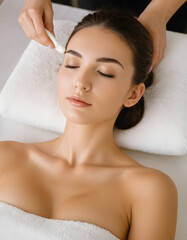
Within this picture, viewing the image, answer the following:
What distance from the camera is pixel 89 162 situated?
4.23ft

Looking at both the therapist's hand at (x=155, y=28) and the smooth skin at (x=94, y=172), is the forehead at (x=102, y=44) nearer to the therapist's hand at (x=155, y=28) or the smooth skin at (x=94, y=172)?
the smooth skin at (x=94, y=172)

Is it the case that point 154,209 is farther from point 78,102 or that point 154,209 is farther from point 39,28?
point 39,28

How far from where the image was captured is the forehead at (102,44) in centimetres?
115

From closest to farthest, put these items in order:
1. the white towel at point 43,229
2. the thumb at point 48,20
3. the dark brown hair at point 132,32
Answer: the white towel at point 43,229 → the dark brown hair at point 132,32 → the thumb at point 48,20

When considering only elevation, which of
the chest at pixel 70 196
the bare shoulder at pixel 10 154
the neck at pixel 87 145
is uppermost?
the neck at pixel 87 145

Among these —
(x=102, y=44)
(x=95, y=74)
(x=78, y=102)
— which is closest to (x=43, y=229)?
(x=78, y=102)

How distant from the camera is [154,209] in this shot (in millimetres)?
1117

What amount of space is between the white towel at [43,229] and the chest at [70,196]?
0.11 feet

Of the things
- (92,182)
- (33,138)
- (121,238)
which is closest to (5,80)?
(33,138)

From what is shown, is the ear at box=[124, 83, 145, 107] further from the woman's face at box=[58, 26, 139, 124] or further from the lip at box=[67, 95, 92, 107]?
the lip at box=[67, 95, 92, 107]

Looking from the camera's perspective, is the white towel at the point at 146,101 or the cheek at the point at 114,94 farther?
the white towel at the point at 146,101

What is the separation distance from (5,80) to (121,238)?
103 centimetres

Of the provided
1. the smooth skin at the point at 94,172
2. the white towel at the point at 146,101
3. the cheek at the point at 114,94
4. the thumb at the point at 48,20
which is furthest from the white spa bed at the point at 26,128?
the thumb at the point at 48,20

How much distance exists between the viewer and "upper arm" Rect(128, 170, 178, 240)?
3.59 feet
